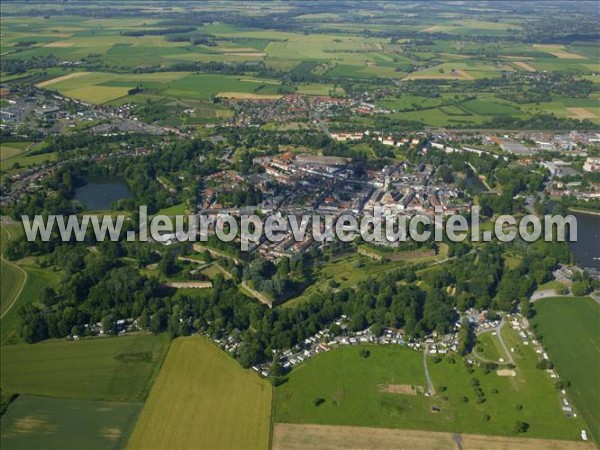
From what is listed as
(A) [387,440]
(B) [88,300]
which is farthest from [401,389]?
(B) [88,300]

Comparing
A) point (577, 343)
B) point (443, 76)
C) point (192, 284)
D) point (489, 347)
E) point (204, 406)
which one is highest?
point (443, 76)

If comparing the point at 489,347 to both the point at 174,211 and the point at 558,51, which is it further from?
the point at 558,51

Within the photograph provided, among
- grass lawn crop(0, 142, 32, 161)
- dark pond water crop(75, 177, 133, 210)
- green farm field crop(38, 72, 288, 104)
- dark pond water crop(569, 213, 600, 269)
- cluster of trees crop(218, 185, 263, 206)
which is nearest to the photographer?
dark pond water crop(569, 213, 600, 269)

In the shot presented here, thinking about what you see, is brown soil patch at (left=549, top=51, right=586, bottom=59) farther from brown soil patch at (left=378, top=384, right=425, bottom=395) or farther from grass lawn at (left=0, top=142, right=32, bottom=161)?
brown soil patch at (left=378, top=384, right=425, bottom=395)

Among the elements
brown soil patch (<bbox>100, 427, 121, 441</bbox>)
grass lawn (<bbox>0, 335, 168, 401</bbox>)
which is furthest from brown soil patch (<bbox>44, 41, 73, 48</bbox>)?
brown soil patch (<bbox>100, 427, 121, 441</bbox>)

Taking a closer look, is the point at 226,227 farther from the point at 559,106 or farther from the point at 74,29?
the point at 74,29

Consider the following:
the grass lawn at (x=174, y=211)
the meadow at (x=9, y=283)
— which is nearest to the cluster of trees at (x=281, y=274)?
the grass lawn at (x=174, y=211)
